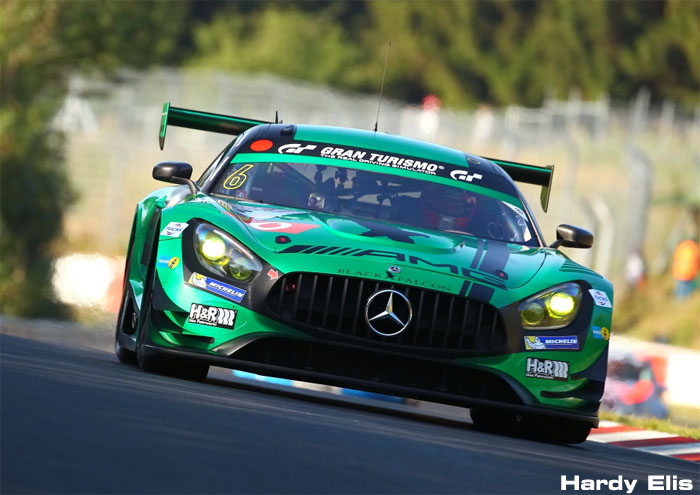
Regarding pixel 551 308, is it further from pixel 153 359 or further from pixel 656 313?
pixel 656 313

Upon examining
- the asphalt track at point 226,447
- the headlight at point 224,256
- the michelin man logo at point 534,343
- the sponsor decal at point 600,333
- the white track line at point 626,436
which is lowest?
the asphalt track at point 226,447

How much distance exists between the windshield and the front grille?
109 centimetres

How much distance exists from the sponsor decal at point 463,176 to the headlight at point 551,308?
58.1 inches

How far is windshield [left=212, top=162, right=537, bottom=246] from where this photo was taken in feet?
28.2

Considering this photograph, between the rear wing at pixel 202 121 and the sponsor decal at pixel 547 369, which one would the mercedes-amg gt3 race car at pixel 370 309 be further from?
the rear wing at pixel 202 121

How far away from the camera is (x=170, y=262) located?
771cm

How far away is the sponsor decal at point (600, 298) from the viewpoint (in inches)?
314

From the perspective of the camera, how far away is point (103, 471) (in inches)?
187

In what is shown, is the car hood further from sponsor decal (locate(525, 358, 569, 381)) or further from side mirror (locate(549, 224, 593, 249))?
side mirror (locate(549, 224, 593, 249))

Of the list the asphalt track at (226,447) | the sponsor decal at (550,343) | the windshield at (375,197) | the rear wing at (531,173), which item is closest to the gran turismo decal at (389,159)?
the windshield at (375,197)

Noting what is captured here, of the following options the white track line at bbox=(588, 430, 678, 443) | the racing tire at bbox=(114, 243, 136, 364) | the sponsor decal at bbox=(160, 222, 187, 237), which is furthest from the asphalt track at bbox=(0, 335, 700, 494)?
the white track line at bbox=(588, 430, 678, 443)

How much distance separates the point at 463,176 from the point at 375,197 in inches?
28.9

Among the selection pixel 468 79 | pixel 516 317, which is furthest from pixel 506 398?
pixel 468 79

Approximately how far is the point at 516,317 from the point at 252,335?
1233mm
